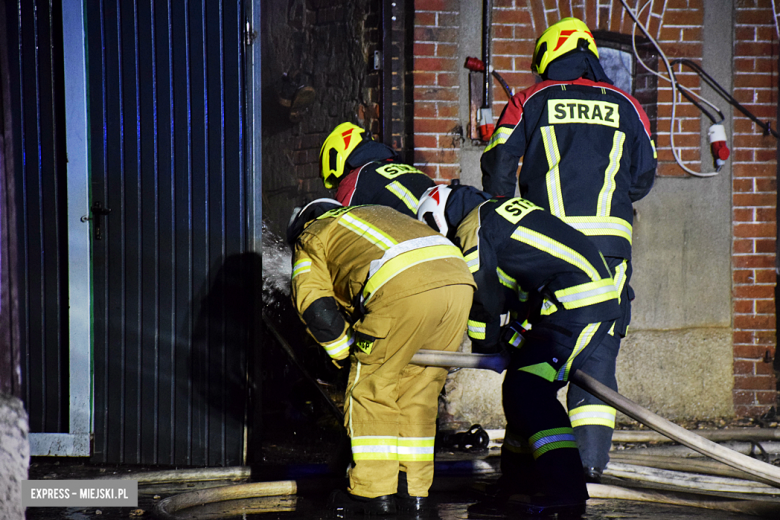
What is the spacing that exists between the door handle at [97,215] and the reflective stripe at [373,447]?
1.99 meters

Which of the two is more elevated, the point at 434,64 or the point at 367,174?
the point at 434,64

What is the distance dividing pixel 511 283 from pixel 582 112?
0.99 m

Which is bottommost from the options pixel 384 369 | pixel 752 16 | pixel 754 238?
pixel 384 369

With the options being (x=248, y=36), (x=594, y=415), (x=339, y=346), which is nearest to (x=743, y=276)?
(x=594, y=415)

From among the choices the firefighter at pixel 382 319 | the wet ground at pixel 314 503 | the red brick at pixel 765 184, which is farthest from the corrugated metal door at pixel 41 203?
the red brick at pixel 765 184

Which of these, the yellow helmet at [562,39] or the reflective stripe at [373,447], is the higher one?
the yellow helmet at [562,39]

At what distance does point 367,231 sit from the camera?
9.49ft

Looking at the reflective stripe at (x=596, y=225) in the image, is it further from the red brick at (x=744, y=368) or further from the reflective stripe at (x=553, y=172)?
the red brick at (x=744, y=368)

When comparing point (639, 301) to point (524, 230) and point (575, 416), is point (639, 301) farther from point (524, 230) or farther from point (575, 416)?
point (524, 230)

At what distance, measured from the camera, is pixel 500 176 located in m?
3.54

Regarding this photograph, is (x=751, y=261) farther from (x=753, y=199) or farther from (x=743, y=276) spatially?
(x=753, y=199)

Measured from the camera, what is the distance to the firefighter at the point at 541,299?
2.80 metres

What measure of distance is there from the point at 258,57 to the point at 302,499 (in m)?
2.31

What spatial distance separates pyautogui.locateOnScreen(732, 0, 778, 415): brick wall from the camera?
4.80 metres
